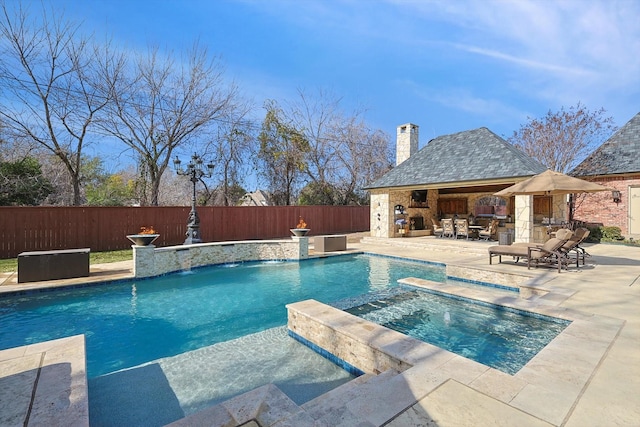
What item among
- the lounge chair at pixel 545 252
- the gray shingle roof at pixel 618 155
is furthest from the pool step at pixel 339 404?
the gray shingle roof at pixel 618 155

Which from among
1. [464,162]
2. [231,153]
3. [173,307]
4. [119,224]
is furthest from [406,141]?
[173,307]

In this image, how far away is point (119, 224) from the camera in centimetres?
1213

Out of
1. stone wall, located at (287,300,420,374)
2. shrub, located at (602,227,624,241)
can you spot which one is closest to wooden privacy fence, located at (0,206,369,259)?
stone wall, located at (287,300,420,374)

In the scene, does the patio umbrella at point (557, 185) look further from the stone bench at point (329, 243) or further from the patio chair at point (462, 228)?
the stone bench at point (329, 243)

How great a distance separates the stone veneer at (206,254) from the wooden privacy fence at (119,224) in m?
4.54

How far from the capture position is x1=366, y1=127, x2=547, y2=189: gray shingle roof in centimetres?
1092

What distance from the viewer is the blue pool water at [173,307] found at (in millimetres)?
4332

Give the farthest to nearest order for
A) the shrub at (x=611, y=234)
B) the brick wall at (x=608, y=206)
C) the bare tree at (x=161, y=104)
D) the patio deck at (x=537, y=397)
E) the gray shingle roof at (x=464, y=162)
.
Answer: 1. the bare tree at (x=161, y=104)
2. the brick wall at (x=608, y=206)
3. the shrub at (x=611, y=234)
4. the gray shingle roof at (x=464, y=162)
5. the patio deck at (x=537, y=397)

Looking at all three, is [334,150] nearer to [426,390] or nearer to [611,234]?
[611,234]

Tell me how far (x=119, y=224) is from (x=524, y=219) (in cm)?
1465

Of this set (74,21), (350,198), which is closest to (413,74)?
(350,198)

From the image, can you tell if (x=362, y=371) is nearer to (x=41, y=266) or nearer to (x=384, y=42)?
(x=41, y=266)

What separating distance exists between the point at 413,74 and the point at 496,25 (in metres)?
9.42

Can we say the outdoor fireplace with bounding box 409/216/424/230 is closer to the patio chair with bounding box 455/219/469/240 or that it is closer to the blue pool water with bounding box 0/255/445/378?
the patio chair with bounding box 455/219/469/240
